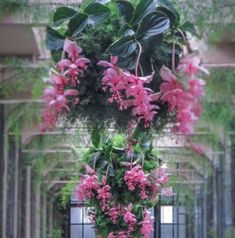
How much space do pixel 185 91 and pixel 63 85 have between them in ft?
0.88

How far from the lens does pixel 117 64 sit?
63.7 inches

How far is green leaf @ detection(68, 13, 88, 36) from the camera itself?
5.47ft

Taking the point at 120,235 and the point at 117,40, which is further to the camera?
the point at 120,235

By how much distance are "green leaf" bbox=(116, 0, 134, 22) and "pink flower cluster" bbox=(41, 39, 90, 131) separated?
0.57 feet

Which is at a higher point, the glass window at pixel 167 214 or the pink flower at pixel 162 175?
the pink flower at pixel 162 175

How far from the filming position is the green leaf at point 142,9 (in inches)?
64.9

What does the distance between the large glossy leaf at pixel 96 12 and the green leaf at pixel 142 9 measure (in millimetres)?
70

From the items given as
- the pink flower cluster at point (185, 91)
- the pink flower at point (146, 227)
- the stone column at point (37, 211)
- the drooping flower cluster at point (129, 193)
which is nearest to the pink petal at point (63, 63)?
the pink flower cluster at point (185, 91)

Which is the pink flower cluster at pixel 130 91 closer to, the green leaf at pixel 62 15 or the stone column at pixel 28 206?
the green leaf at pixel 62 15

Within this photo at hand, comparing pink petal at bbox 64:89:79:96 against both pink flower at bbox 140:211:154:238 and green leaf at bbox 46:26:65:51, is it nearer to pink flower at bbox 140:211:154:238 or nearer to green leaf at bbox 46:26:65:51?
green leaf at bbox 46:26:65:51

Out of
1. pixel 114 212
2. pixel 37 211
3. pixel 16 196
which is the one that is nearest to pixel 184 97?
pixel 114 212

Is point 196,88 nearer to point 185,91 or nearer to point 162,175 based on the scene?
point 185,91

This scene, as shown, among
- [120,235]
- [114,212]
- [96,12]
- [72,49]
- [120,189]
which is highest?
[96,12]

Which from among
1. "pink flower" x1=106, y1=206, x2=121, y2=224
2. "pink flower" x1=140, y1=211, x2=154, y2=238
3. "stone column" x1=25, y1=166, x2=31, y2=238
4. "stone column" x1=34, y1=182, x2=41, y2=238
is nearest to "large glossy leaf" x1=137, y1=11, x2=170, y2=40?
"pink flower" x1=106, y1=206, x2=121, y2=224
